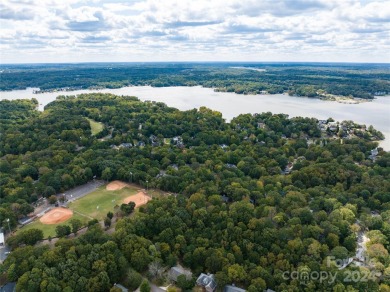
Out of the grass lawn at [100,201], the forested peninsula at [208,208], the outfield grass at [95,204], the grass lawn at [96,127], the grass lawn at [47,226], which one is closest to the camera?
the forested peninsula at [208,208]

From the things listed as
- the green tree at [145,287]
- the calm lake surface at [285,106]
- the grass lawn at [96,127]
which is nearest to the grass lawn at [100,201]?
the green tree at [145,287]

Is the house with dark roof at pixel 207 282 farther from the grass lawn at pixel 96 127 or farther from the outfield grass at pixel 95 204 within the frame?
the grass lawn at pixel 96 127

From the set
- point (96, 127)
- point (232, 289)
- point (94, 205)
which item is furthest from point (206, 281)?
point (96, 127)

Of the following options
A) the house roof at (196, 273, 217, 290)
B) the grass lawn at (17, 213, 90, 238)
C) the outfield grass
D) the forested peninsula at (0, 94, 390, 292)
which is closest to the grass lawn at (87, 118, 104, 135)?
the forested peninsula at (0, 94, 390, 292)

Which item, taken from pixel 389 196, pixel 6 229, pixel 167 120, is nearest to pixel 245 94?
pixel 167 120

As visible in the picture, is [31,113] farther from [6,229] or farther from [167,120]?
[6,229]
